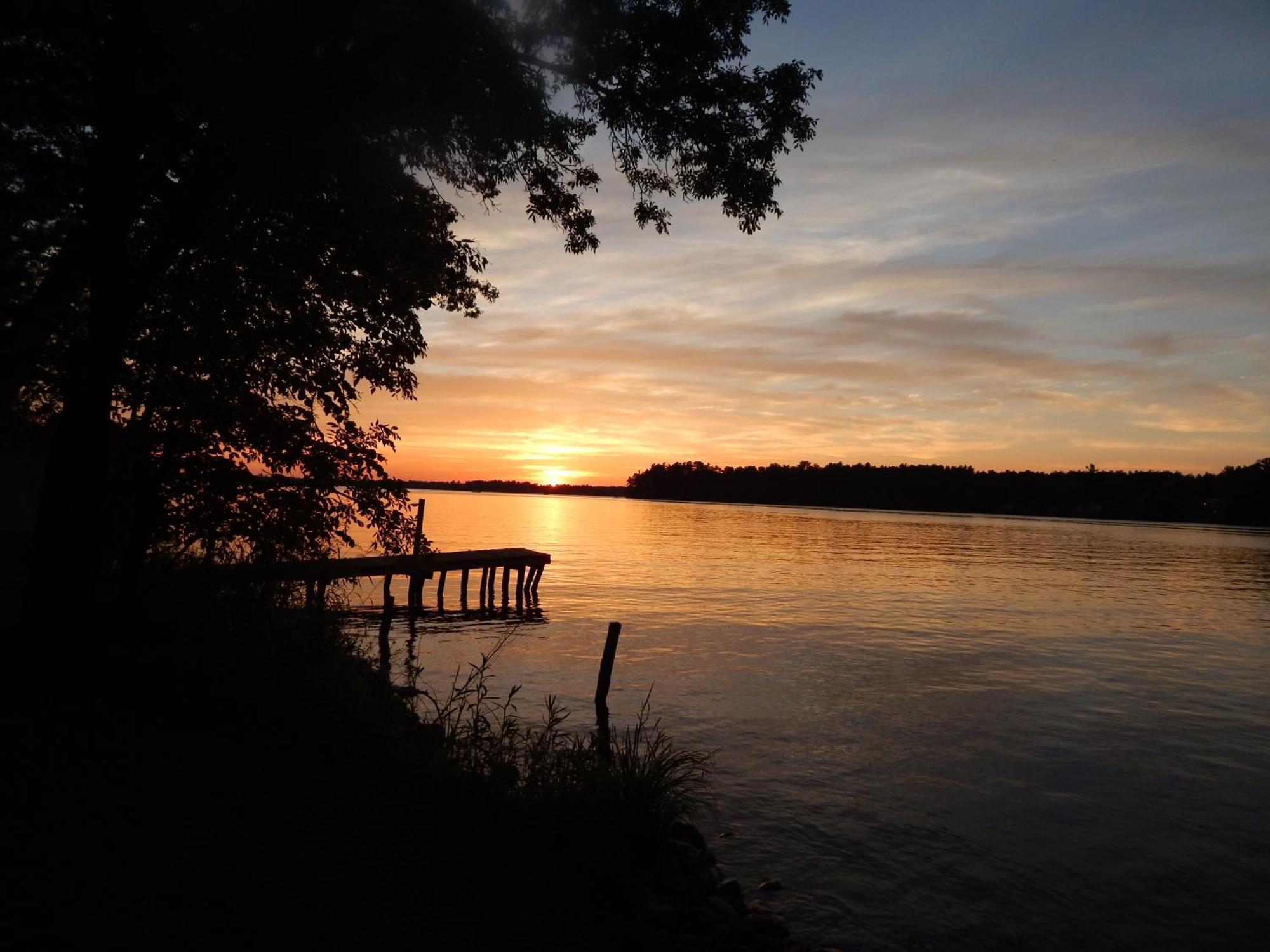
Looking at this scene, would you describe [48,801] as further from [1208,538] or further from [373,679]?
[1208,538]

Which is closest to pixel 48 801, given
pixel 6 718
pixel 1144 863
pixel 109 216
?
pixel 6 718

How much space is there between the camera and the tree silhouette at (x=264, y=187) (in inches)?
377

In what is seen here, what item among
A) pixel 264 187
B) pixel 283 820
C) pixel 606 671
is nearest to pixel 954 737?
pixel 606 671

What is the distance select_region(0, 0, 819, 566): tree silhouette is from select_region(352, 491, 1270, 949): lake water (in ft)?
28.3

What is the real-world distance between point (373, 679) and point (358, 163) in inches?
339

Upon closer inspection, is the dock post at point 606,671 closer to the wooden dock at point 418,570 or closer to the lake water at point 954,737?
the lake water at point 954,737

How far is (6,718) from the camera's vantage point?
7996 mm

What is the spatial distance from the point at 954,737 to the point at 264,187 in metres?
16.6

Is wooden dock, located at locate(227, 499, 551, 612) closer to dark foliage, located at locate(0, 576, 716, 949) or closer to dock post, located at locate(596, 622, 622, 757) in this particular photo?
dock post, located at locate(596, 622, 622, 757)

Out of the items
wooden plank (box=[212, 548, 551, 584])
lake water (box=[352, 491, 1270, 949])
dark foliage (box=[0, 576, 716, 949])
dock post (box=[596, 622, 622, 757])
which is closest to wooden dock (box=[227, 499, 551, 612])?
wooden plank (box=[212, 548, 551, 584])

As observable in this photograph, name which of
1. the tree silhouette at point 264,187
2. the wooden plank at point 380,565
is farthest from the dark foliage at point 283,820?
the wooden plank at point 380,565

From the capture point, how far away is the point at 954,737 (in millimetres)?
17031

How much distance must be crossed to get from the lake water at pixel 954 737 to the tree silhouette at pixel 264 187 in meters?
8.62

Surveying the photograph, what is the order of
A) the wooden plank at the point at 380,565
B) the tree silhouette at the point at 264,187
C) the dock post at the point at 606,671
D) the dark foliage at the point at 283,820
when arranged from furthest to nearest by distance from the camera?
the dock post at the point at 606,671, the wooden plank at the point at 380,565, the tree silhouette at the point at 264,187, the dark foliage at the point at 283,820
